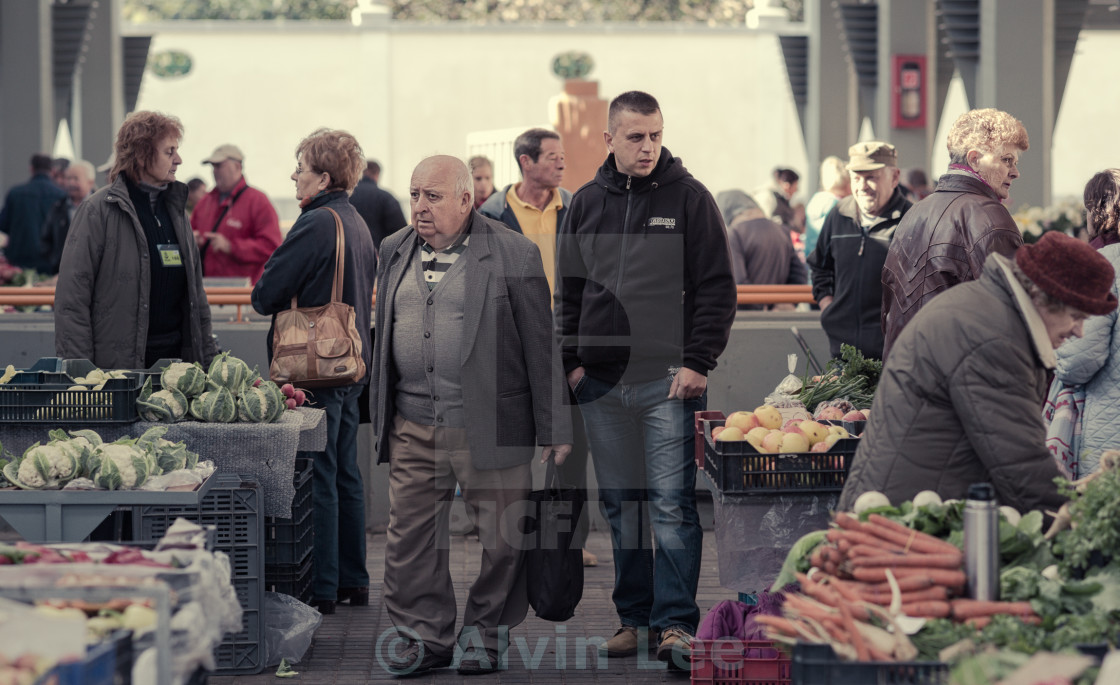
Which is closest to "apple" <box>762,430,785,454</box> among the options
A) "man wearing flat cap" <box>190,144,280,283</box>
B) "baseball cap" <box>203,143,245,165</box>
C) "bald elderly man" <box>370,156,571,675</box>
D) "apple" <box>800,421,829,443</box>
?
"apple" <box>800,421,829,443</box>

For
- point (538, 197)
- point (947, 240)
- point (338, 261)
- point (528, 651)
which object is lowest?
point (528, 651)

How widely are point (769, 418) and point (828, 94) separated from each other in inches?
629

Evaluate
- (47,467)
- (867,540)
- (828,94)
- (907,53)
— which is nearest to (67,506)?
(47,467)

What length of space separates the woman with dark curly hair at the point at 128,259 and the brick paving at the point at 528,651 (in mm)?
1418

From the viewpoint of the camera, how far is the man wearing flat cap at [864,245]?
268 inches

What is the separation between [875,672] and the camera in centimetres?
309

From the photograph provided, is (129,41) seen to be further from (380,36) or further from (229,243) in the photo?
(229,243)

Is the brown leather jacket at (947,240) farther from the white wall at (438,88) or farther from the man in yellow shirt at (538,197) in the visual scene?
the white wall at (438,88)

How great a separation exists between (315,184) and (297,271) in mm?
440

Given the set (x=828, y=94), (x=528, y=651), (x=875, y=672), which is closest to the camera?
(x=875, y=672)

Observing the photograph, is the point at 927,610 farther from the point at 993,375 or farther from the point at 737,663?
the point at 737,663

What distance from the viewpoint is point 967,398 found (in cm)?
368

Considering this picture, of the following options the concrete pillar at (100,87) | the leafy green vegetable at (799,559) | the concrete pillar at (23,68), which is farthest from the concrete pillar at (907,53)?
the leafy green vegetable at (799,559)

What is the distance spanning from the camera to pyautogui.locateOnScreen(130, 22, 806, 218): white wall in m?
27.1
